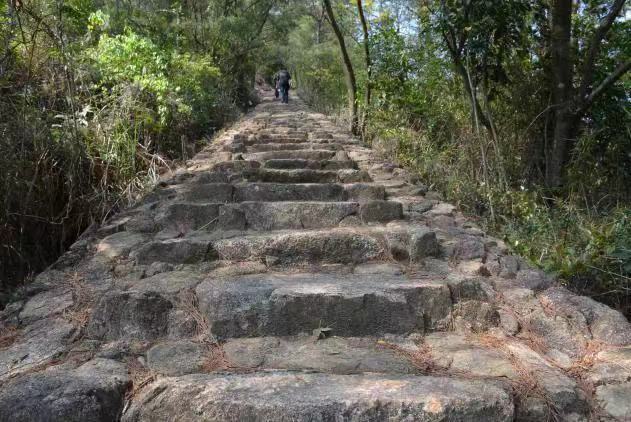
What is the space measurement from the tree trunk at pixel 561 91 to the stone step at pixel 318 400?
14.0 ft

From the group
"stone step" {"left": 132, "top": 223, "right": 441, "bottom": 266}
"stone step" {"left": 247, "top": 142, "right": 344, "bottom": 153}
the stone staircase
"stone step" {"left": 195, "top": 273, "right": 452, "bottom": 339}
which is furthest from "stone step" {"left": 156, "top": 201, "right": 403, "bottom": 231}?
"stone step" {"left": 247, "top": 142, "right": 344, "bottom": 153}

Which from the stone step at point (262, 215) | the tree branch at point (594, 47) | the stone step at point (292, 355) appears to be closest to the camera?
the stone step at point (292, 355)

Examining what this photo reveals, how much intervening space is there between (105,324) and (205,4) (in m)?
13.1

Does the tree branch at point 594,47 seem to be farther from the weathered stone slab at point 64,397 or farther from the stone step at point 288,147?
the weathered stone slab at point 64,397

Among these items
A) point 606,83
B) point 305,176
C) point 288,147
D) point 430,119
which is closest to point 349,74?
point 430,119

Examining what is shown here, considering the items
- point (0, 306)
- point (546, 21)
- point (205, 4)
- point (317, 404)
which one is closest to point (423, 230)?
point (317, 404)

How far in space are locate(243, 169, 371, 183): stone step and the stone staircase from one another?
24.5 inches

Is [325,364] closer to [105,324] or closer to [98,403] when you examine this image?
[98,403]

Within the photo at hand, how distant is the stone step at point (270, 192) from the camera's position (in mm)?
3486

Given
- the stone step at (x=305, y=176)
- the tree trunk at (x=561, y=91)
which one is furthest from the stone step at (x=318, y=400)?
the tree trunk at (x=561, y=91)

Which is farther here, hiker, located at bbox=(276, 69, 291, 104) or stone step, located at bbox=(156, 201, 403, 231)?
hiker, located at bbox=(276, 69, 291, 104)

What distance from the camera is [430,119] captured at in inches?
278

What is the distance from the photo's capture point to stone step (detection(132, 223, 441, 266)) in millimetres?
2613

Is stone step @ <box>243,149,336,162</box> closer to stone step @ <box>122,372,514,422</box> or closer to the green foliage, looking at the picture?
the green foliage
